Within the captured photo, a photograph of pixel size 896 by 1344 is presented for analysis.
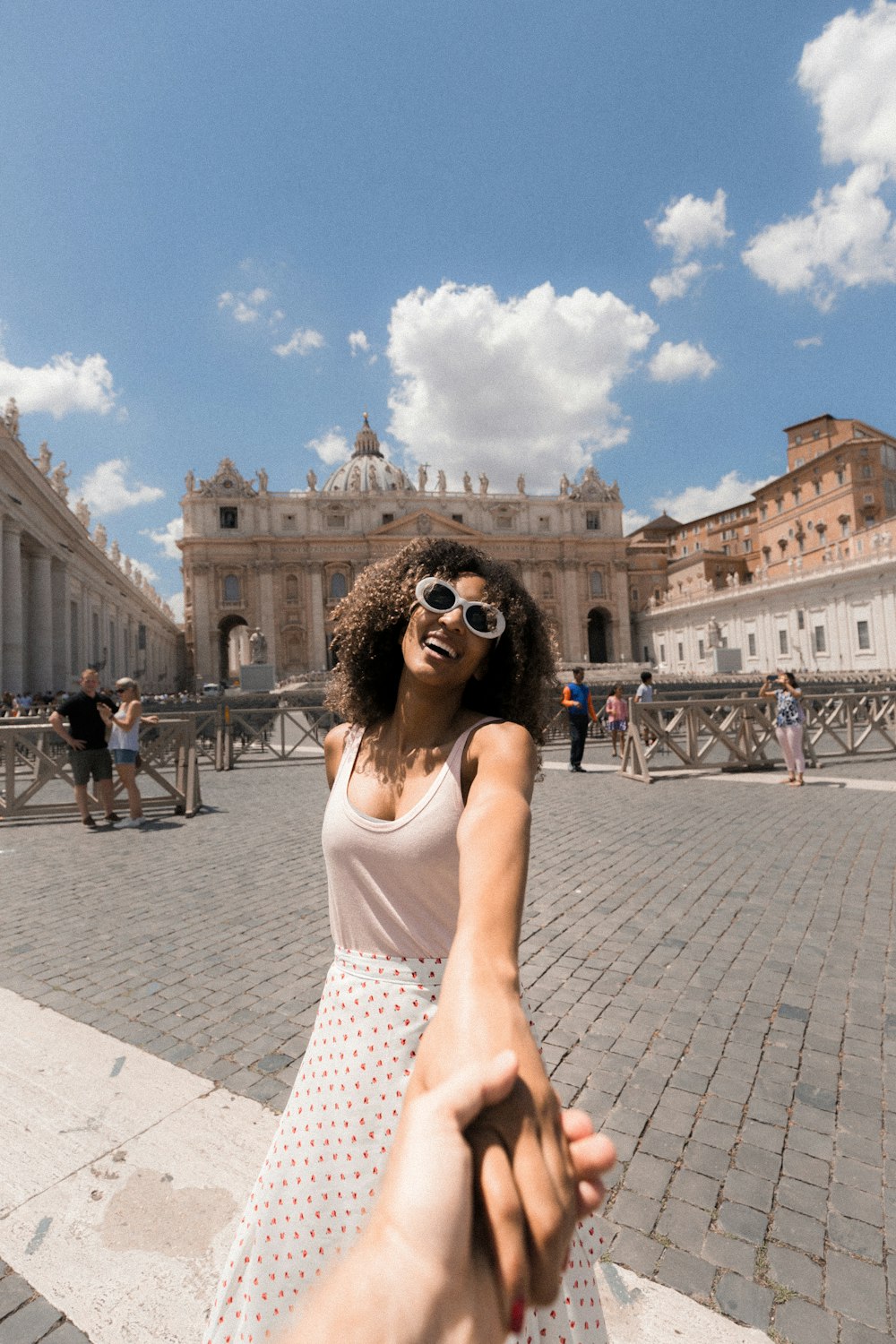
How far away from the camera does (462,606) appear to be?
4.51ft

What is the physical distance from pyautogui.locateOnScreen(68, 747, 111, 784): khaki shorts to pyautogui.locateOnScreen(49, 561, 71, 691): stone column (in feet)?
74.8

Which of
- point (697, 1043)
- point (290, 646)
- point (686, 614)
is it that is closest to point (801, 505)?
point (686, 614)

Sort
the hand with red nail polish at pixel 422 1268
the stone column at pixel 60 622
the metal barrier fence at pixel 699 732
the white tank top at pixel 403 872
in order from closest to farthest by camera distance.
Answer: the hand with red nail polish at pixel 422 1268, the white tank top at pixel 403 872, the metal barrier fence at pixel 699 732, the stone column at pixel 60 622

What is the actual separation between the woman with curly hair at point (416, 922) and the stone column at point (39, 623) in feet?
92.0

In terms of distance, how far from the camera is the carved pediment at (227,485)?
192ft

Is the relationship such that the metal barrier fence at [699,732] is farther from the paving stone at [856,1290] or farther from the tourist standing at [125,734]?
the paving stone at [856,1290]

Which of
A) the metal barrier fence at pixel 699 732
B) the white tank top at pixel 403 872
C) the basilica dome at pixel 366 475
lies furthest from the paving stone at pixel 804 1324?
the basilica dome at pixel 366 475

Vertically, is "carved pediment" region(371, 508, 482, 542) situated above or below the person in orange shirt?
above

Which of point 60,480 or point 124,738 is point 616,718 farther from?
point 60,480

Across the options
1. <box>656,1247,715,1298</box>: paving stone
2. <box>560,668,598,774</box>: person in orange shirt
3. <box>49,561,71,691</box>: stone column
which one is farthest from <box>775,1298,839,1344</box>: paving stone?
<box>49,561,71,691</box>: stone column

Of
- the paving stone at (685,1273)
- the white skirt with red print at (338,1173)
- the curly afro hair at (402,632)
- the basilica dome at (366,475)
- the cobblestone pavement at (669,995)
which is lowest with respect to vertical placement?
the paving stone at (685,1273)

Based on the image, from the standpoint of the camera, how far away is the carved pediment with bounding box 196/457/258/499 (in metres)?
58.5

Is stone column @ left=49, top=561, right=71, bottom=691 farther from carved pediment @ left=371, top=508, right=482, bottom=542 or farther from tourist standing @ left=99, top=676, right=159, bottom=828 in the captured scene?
carved pediment @ left=371, top=508, right=482, bottom=542

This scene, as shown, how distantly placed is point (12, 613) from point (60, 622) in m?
7.20
